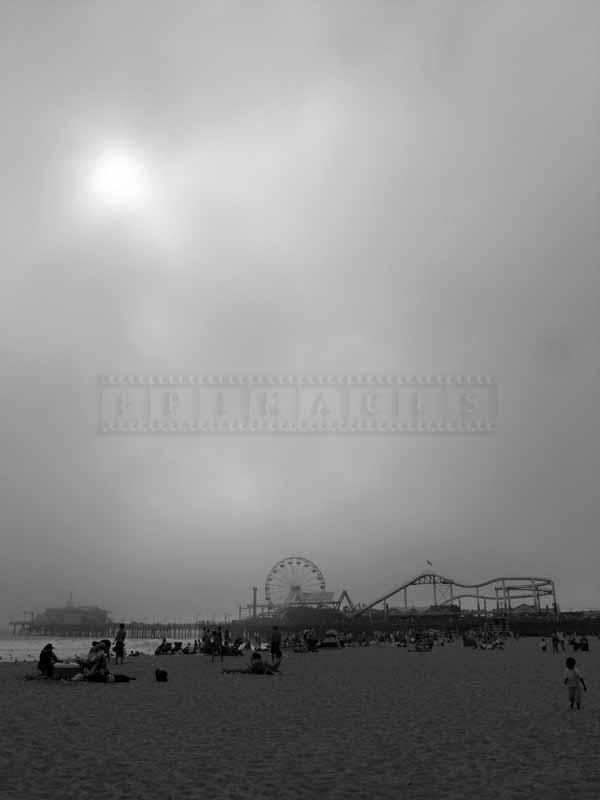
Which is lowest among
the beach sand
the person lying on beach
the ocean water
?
the ocean water

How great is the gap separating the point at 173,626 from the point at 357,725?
628ft

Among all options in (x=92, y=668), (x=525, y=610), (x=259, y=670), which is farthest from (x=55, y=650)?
(x=525, y=610)

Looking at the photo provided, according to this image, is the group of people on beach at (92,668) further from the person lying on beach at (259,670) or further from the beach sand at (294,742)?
the person lying on beach at (259,670)

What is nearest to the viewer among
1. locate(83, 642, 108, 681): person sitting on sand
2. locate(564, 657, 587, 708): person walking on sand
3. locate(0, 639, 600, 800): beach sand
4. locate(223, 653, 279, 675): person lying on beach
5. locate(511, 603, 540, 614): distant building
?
locate(0, 639, 600, 800): beach sand

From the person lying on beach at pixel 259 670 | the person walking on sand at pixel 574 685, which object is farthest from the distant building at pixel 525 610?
the person walking on sand at pixel 574 685

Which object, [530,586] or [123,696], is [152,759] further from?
[530,586]

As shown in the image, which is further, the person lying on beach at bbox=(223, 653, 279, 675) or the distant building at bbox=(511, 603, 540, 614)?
the distant building at bbox=(511, 603, 540, 614)

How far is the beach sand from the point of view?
910 cm

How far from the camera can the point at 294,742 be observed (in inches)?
492

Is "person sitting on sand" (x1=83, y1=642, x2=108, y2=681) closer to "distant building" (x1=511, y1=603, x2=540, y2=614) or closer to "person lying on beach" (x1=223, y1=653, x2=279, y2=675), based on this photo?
"person lying on beach" (x1=223, y1=653, x2=279, y2=675)

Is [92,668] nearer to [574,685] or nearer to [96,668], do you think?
[96,668]

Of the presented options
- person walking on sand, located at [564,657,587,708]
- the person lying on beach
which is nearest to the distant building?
the person lying on beach

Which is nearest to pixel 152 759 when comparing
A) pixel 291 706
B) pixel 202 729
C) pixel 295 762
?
pixel 295 762

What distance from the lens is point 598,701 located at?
18.4 meters
